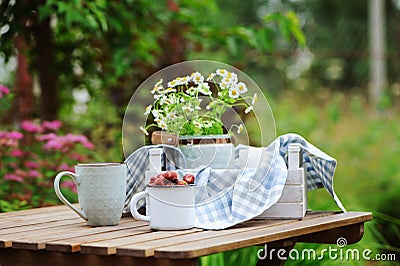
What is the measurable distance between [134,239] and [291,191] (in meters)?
0.54

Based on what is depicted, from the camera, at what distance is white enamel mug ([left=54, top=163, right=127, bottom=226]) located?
201 centimetres

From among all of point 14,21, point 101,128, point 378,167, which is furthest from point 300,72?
point 14,21

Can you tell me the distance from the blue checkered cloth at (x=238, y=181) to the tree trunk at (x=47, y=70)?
199 centimetres

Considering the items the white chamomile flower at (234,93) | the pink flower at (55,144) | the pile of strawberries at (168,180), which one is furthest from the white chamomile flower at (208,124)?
the pink flower at (55,144)

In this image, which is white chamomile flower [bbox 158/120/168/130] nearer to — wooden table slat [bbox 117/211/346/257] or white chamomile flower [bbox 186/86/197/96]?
white chamomile flower [bbox 186/86/197/96]

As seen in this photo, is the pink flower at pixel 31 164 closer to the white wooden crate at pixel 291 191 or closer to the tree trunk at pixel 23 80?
the tree trunk at pixel 23 80

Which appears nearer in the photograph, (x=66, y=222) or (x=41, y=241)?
(x=41, y=241)

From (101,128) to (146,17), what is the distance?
0.71 metres

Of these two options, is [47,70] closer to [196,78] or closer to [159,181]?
[196,78]

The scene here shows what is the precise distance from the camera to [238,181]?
6.97 feet

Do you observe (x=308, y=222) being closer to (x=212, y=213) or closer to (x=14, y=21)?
(x=212, y=213)

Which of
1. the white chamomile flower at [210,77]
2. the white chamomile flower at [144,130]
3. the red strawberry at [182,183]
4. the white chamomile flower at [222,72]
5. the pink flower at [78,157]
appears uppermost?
the white chamomile flower at [222,72]

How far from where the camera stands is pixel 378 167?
16.1 feet

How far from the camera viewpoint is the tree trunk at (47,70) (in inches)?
162
